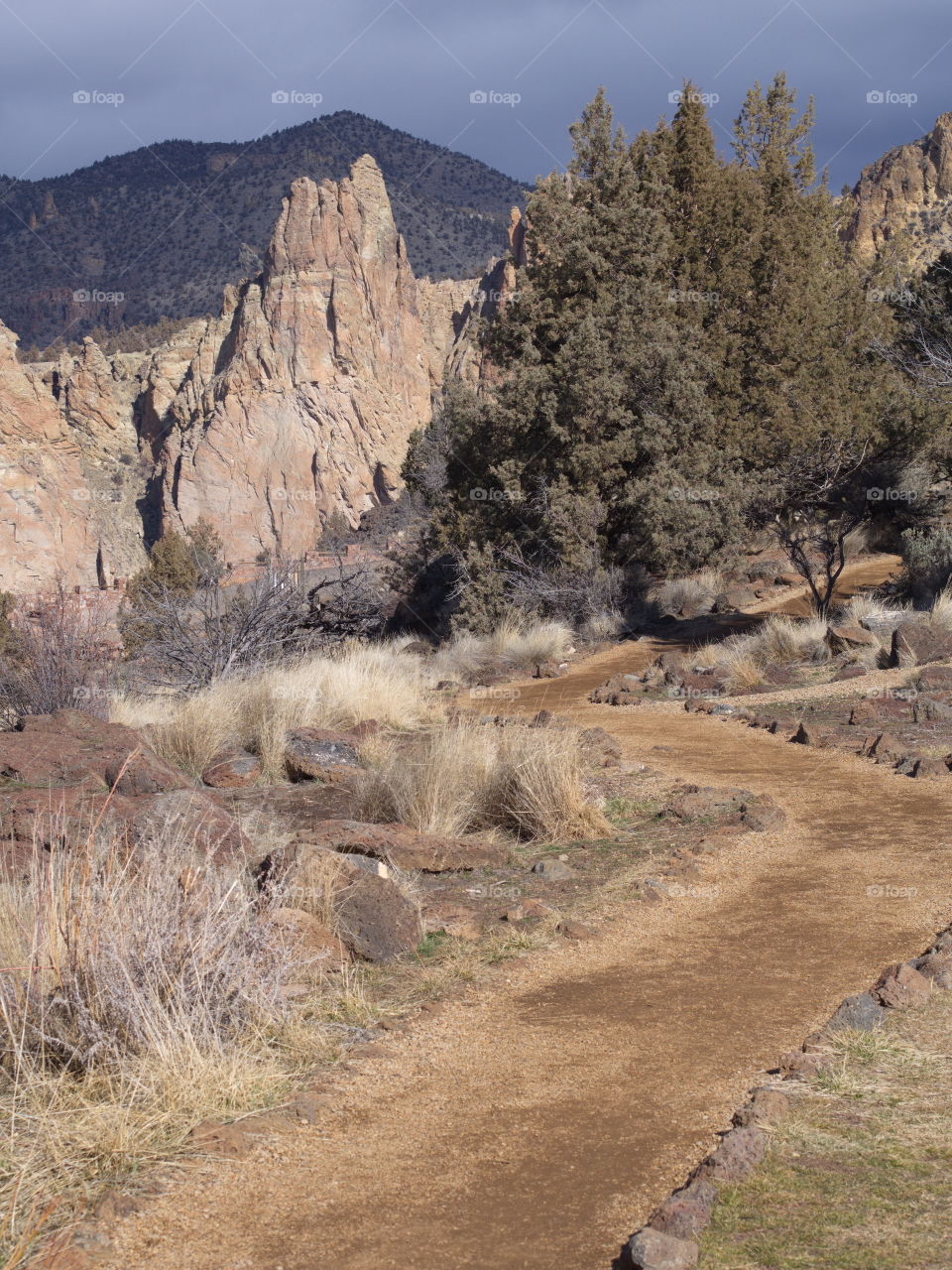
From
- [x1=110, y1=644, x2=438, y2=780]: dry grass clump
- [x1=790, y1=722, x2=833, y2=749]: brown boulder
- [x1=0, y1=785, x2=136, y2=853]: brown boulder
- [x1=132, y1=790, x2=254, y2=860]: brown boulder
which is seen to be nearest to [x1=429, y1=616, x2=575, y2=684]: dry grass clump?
[x1=110, y1=644, x2=438, y2=780]: dry grass clump

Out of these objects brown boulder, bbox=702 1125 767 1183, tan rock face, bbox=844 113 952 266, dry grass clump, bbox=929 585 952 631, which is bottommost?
brown boulder, bbox=702 1125 767 1183

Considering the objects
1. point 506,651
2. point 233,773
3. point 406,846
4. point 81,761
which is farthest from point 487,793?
point 506,651

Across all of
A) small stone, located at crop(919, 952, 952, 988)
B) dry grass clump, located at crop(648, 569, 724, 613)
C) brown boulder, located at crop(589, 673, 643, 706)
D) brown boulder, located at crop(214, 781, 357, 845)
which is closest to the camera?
small stone, located at crop(919, 952, 952, 988)

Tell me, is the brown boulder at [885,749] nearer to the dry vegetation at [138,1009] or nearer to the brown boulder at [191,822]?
the dry vegetation at [138,1009]

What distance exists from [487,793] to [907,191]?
65.9 m

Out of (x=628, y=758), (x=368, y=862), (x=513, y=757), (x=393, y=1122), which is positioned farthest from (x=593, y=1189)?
(x=628, y=758)

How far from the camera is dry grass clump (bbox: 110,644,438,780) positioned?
9531mm

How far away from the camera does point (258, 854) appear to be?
20.5 ft

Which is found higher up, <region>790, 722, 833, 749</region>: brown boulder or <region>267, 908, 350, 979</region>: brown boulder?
<region>267, 908, 350, 979</region>: brown boulder

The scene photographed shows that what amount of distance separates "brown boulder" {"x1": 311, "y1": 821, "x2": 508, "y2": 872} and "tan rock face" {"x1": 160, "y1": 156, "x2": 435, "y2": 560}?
5649 centimetres

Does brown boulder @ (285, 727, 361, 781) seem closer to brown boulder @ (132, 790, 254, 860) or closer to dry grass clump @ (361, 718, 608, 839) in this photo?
dry grass clump @ (361, 718, 608, 839)

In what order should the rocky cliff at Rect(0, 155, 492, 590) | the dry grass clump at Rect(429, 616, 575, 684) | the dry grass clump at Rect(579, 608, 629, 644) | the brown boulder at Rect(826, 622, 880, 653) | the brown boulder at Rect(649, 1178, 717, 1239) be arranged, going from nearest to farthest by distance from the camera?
1. the brown boulder at Rect(649, 1178, 717, 1239)
2. the brown boulder at Rect(826, 622, 880, 653)
3. the dry grass clump at Rect(429, 616, 575, 684)
4. the dry grass clump at Rect(579, 608, 629, 644)
5. the rocky cliff at Rect(0, 155, 492, 590)

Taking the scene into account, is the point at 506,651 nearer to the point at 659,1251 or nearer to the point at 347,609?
the point at 347,609

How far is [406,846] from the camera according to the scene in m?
6.76
